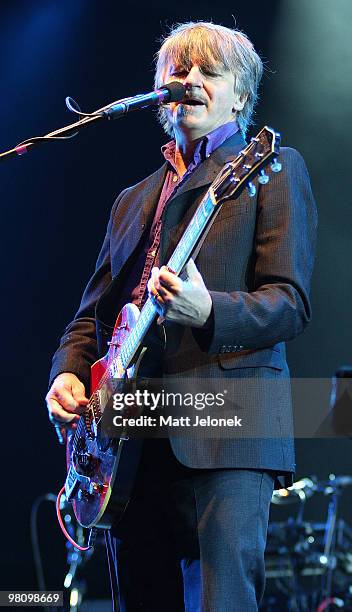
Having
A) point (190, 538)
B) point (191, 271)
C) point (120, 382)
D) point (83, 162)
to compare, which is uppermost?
point (83, 162)

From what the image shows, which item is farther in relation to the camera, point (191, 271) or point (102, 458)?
point (102, 458)

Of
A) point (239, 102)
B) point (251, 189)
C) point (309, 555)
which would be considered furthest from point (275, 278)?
point (309, 555)

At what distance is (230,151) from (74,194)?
3.43m

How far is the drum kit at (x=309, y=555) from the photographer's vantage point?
18.3ft

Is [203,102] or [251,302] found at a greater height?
[203,102]

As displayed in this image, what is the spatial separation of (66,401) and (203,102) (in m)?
1.06

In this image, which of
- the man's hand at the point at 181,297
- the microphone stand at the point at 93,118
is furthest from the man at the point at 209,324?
the microphone stand at the point at 93,118

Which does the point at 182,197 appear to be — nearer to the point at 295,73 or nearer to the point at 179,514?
the point at 179,514

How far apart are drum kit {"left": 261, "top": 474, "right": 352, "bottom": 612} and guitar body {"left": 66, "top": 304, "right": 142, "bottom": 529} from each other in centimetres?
316

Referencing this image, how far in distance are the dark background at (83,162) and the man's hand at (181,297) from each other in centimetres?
375

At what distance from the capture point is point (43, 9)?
5.61 meters

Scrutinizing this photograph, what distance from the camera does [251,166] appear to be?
6.92 feet

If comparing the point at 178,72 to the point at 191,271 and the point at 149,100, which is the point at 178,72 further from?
the point at 191,271

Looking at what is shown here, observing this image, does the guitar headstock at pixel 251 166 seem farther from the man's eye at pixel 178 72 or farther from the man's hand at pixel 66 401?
the man's hand at pixel 66 401
